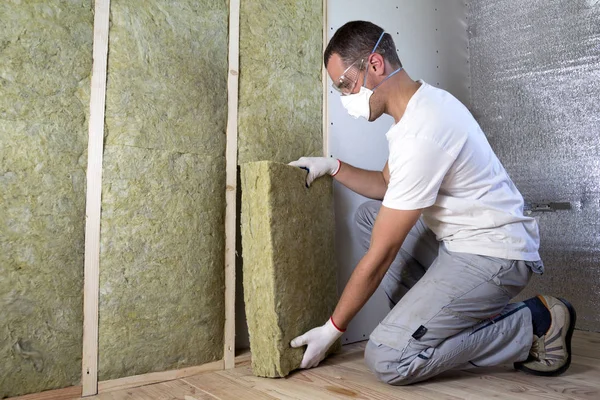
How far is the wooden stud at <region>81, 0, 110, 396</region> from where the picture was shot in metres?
1.60

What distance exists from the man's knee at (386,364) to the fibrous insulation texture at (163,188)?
0.62 m

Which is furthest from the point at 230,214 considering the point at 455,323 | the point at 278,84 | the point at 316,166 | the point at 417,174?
the point at 455,323

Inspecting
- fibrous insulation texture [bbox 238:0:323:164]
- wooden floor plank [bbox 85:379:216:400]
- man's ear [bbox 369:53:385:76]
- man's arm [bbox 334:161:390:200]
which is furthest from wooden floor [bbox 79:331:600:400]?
man's ear [bbox 369:53:385:76]

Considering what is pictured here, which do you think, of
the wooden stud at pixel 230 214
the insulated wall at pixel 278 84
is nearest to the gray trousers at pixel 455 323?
the wooden stud at pixel 230 214

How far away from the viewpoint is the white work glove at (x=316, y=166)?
202 cm

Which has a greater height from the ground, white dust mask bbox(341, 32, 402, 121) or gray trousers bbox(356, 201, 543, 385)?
white dust mask bbox(341, 32, 402, 121)

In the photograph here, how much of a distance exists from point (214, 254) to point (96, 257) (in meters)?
0.45

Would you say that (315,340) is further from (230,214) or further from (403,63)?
(403,63)

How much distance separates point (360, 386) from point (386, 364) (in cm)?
12

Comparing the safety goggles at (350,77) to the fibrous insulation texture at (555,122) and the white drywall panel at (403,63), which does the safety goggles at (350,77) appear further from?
the fibrous insulation texture at (555,122)

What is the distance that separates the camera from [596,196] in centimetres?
250

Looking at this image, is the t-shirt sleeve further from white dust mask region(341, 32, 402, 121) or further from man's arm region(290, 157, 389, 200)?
man's arm region(290, 157, 389, 200)

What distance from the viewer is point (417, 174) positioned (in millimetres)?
1584

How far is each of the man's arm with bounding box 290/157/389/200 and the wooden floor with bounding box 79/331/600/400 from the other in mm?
752
